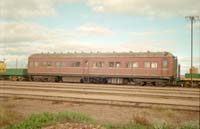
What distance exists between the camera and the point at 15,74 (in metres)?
44.0

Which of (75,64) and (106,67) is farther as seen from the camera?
(75,64)

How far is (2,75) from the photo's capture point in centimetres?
4622

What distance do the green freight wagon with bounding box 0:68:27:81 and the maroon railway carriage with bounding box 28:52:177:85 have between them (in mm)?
2848

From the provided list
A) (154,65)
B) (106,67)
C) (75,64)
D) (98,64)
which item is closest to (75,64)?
(75,64)

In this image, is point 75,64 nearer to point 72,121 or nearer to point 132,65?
point 132,65

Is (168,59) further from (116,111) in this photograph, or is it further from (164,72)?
(116,111)

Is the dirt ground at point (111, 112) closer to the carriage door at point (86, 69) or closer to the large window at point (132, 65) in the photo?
the large window at point (132, 65)

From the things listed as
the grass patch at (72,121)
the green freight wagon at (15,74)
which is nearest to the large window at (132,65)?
the green freight wagon at (15,74)

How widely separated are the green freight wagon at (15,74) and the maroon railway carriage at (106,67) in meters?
2.85

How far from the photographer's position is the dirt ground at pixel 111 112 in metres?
10.5

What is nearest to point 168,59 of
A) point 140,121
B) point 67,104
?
point 67,104

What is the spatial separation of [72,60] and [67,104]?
78.0 feet

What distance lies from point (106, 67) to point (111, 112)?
76.5 feet

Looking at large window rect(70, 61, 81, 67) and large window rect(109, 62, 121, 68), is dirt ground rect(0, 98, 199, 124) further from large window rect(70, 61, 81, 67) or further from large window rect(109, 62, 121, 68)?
large window rect(70, 61, 81, 67)
